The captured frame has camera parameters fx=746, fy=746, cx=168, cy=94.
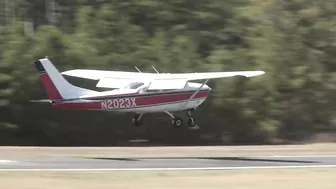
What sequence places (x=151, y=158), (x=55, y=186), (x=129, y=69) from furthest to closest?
(x=129, y=69), (x=151, y=158), (x=55, y=186)

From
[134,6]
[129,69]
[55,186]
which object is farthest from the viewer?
[134,6]

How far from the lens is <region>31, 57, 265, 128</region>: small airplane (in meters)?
38.7

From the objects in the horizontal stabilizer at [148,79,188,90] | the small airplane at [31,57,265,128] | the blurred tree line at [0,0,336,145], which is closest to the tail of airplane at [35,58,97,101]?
the small airplane at [31,57,265,128]

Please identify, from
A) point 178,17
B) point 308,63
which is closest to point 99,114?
point 178,17

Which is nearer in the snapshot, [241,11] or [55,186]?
[55,186]

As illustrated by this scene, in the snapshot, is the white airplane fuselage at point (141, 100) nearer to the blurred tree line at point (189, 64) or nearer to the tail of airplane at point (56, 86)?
the tail of airplane at point (56, 86)

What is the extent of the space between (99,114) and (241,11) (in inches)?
476

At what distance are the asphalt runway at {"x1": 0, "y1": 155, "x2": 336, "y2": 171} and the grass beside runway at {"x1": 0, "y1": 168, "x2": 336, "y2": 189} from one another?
1.78 metres

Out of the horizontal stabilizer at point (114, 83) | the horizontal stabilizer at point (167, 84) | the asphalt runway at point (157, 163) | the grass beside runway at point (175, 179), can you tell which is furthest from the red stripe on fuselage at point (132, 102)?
the grass beside runway at point (175, 179)

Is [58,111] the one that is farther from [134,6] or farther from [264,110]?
[264,110]

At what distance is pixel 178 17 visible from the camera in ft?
176

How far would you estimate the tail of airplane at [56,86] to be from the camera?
38.9 metres

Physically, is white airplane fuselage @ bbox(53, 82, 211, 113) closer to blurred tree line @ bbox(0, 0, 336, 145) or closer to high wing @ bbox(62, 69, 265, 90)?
high wing @ bbox(62, 69, 265, 90)

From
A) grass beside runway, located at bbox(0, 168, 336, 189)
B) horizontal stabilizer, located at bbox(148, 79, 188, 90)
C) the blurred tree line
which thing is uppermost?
grass beside runway, located at bbox(0, 168, 336, 189)
